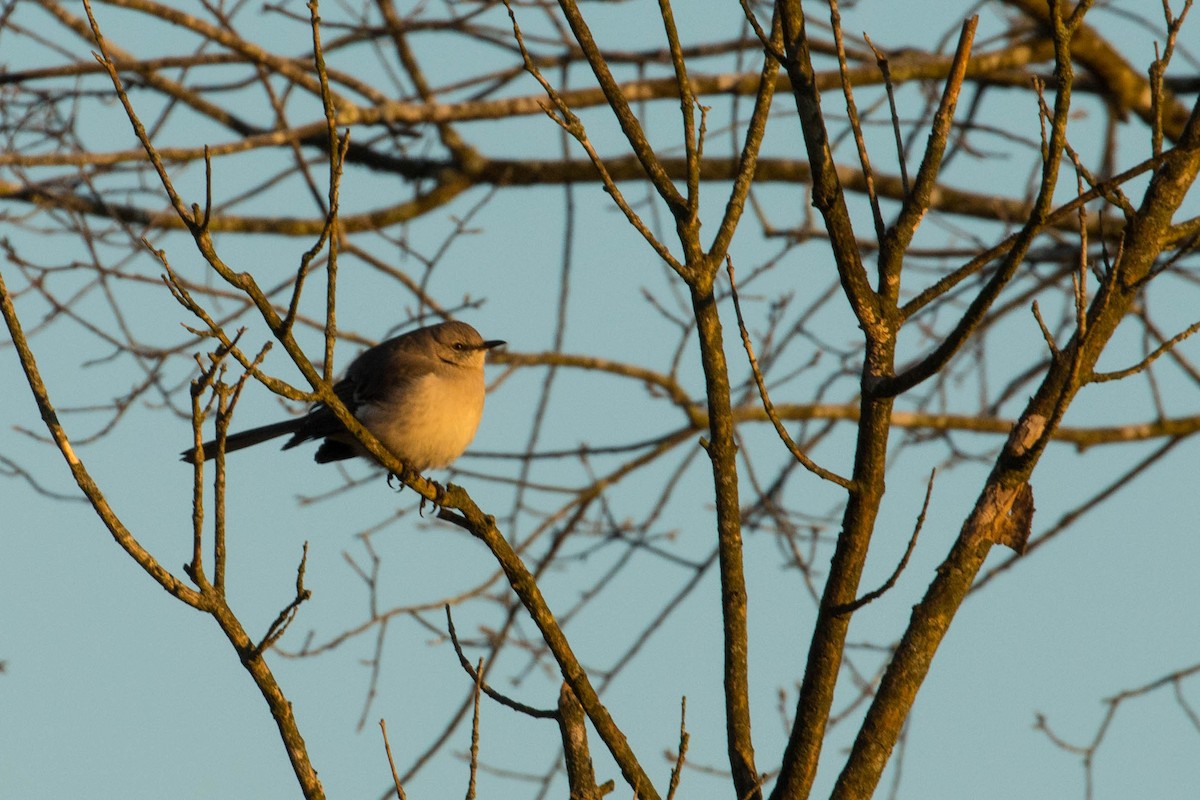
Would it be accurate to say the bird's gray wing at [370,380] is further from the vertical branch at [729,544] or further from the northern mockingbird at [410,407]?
the vertical branch at [729,544]

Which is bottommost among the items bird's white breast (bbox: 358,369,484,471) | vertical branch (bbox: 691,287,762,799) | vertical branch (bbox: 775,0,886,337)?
vertical branch (bbox: 691,287,762,799)

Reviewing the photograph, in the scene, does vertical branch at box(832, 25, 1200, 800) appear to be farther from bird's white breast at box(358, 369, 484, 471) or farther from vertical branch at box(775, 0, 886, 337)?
bird's white breast at box(358, 369, 484, 471)

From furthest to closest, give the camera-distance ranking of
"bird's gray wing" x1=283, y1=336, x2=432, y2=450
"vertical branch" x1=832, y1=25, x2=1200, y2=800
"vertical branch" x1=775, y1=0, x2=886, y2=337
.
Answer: "bird's gray wing" x1=283, y1=336, x2=432, y2=450 → "vertical branch" x1=832, y1=25, x2=1200, y2=800 → "vertical branch" x1=775, y1=0, x2=886, y2=337

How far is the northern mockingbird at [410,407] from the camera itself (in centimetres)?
588

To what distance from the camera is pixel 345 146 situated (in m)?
2.96

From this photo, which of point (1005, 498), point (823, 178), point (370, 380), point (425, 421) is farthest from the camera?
point (370, 380)

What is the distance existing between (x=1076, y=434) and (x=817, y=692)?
4.33 m

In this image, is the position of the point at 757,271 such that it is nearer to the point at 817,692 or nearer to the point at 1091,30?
the point at 1091,30

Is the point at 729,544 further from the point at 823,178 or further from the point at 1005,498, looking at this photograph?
the point at 823,178

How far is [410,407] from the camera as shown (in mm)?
5906

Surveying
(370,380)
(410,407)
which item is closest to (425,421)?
(410,407)

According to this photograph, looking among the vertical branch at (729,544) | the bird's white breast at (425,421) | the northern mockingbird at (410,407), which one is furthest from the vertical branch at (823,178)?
the bird's white breast at (425,421)

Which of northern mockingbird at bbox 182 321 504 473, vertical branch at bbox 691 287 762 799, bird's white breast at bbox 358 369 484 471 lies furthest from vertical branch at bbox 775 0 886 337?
bird's white breast at bbox 358 369 484 471

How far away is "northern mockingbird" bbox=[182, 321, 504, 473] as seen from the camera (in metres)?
5.88
